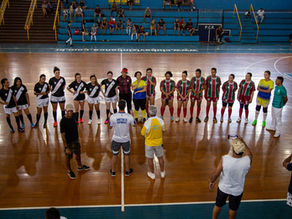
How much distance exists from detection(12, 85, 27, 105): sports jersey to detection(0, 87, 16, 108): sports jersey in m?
0.13

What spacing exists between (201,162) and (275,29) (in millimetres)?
28859

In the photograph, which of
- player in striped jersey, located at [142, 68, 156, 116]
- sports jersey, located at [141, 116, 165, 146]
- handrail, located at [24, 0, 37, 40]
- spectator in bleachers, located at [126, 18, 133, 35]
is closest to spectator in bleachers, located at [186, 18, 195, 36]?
spectator in bleachers, located at [126, 18, 133, 35]

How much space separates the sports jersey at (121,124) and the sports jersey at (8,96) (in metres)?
4.11

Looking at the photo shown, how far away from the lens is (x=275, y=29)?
30.7 metres

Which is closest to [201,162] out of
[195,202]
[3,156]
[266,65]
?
[195,202]

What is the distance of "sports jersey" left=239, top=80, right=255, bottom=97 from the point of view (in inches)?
361

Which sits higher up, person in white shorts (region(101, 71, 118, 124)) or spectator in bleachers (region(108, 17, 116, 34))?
spectator in bleachers (region(108, 17, 116, 34))

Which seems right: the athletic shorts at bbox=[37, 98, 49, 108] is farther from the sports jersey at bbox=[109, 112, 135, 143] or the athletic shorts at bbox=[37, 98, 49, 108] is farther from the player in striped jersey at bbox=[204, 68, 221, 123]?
the player in striped jersey at bbox=[204, 68, 221, 123]

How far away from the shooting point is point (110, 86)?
9.17m

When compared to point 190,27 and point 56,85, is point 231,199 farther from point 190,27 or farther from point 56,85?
point 190,27

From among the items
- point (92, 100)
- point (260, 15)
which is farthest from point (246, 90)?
point (260, 15)

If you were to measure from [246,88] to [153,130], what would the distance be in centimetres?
482

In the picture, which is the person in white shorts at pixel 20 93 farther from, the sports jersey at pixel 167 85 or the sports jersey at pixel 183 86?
the sports jersey at pixel 183 86

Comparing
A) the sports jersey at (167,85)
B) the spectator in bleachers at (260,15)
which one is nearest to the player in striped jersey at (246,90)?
the sports jersey at (167,85)
